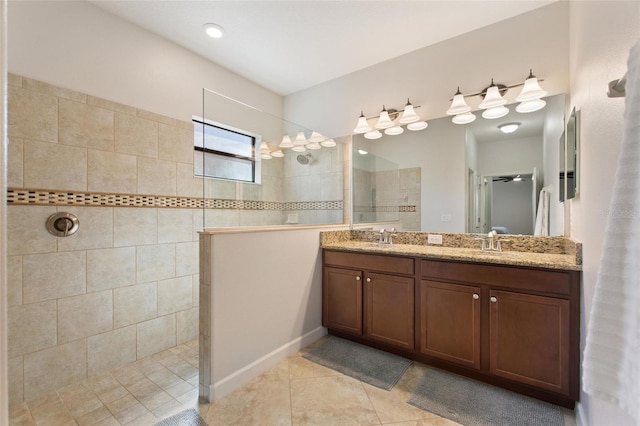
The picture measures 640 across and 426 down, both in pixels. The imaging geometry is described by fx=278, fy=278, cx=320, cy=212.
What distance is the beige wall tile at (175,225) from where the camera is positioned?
2.40 m

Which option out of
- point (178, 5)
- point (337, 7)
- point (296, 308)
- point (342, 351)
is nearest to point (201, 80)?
point (178, 5)

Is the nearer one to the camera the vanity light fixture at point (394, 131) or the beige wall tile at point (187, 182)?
the beige wall tile at point (187, 182)

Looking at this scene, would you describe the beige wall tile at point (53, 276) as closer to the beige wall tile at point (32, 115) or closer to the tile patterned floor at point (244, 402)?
the tile patterned floor at point (244, 402)

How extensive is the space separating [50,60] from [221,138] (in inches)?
45.5

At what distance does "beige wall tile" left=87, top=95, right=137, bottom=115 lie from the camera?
202 centimetres

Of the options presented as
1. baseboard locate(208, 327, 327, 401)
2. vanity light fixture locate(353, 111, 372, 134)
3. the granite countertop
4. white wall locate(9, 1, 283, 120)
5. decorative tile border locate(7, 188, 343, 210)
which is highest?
white wall locate(9, 1, 283, 120)

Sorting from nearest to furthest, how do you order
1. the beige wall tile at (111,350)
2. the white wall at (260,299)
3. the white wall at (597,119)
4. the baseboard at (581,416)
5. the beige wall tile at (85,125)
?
1. the white wall at (597,119)
2. the baseboard at (581,416)
3. the white wall at (260,299)
4. the beige wall tile at (85,125)
5. the beige wall tile at (111,350)

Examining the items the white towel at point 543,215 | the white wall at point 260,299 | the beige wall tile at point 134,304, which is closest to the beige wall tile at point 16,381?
the beige wall tile at point 134,304

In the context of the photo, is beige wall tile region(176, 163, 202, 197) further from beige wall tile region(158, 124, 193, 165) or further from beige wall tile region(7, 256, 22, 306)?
beige wall tile region(7, 256, 22, 306)

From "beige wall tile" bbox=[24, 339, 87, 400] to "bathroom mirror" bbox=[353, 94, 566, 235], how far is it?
107 inches

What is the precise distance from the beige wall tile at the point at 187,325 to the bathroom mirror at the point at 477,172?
213 centimetres

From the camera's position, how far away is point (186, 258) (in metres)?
2.58

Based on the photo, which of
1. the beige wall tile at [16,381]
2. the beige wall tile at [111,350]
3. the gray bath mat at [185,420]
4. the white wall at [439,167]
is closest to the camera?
the gray bath mat at [185,420]

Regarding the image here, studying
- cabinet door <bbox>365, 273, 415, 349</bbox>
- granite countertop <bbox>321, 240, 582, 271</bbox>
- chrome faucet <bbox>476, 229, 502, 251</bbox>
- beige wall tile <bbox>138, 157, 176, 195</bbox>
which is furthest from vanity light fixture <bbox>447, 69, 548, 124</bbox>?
beige wall tile <bbox>138, 157, 176, 195</bbox>
